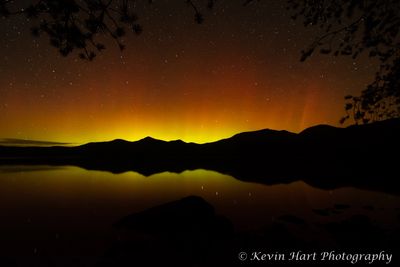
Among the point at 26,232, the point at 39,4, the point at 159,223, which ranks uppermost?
the point at 39,4

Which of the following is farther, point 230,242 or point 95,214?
point 95,214

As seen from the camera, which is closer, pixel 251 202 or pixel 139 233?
pixel 139 233

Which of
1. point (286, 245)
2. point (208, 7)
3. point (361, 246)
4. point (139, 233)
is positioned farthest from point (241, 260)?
point (208, 7)

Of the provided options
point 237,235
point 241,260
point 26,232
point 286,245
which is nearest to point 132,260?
point 241,260

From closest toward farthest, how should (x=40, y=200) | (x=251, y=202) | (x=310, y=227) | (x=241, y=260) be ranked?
(x=241, y=260), (x=310, y=227), (x=251, y=202), (x=40, y=200)

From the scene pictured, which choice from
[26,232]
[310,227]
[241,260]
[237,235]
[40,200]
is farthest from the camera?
[40,200]

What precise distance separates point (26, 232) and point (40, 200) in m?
11.8

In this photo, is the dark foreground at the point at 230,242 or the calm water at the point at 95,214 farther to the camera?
the calm water at the point at 95,214

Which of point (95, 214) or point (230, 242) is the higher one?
point (230, 242)

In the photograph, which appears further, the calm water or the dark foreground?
the calm water

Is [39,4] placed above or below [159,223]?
above

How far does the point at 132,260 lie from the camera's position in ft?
29.3

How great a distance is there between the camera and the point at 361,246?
9.15 m

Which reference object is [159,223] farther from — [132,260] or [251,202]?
[251,202]
